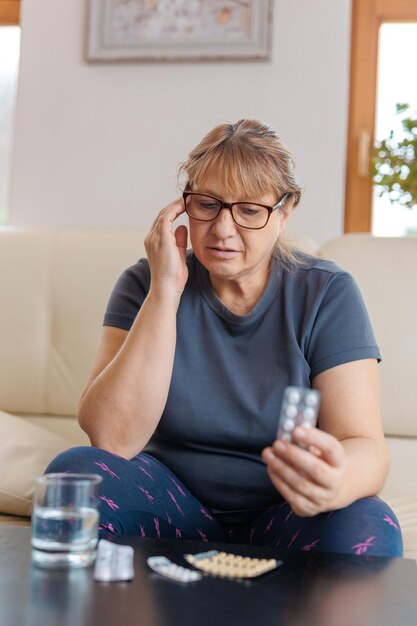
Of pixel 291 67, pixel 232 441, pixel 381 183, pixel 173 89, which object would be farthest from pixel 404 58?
pixel 232 441

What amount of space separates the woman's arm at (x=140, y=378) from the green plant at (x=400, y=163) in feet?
3.43

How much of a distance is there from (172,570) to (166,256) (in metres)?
0.71

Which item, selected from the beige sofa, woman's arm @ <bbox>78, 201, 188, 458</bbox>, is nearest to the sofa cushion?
the beige sofa

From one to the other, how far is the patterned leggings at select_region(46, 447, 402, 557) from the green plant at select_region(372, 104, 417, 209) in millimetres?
1208

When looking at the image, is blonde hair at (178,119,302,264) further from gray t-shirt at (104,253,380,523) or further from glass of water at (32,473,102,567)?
glass of water at (32,473,102,567)

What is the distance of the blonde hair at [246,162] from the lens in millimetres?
1506

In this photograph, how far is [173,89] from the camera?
2.74 m

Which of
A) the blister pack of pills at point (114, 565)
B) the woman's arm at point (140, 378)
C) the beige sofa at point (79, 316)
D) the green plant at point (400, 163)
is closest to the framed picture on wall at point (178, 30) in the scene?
the green plant at point (400, 163)

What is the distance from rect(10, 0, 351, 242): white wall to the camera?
2656 millimetres

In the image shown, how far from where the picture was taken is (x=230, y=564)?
1037mm

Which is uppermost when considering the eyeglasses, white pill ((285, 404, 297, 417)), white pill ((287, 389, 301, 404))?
the eyeglasses

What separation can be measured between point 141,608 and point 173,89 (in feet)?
6.82

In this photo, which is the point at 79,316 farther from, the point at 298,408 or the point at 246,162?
the point at 298,408

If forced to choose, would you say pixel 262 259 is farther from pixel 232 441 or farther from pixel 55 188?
pixel 55 188
